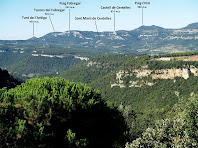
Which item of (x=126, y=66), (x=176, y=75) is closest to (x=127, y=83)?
(x=126, y=66)

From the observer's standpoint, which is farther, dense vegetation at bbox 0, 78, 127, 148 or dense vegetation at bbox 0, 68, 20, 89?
dense vegetation at bbox 0, 68, 20, 89

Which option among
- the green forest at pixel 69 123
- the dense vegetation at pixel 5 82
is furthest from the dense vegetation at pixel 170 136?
the dense vegetation at pixel 5 82

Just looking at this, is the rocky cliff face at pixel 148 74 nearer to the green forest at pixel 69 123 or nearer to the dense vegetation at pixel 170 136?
the green forest at pixel 69 123

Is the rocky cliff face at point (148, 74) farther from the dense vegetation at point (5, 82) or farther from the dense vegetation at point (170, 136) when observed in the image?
the dense vegetation at point (170, 136)

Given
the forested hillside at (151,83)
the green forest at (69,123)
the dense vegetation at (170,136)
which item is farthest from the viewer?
the forested hillside at (151,83)

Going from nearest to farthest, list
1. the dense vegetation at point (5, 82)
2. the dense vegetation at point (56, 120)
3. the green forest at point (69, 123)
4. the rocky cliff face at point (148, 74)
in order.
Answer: the dense vegetation at point (56, 120) < the green forest at point (69, 123) < the dense vegetation at point (5, 82) < the rocky cliff face at point (148, 74)

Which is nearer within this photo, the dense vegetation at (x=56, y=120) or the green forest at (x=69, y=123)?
the dense vegetation at (x=56, y=120)

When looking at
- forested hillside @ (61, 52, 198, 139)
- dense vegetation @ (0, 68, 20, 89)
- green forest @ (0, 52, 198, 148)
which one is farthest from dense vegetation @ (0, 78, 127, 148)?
dense vegetation @ (0, 68, 20, 89)

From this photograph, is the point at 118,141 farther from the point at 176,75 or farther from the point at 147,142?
the point at 176,75

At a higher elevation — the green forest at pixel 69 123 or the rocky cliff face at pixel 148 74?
the green forest at pixel 69 123

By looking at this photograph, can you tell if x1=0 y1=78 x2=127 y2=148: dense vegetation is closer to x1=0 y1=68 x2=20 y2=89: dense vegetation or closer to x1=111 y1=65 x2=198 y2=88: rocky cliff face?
x1=0 y1=68 x2=20 y2=89: dense vegetation
